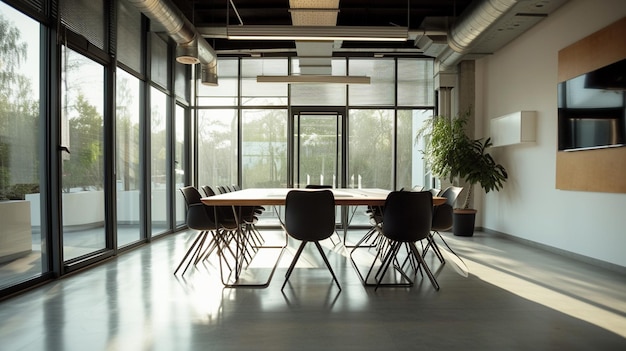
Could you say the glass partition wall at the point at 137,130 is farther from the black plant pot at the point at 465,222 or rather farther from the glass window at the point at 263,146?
the black plant pot at the point at 465,222

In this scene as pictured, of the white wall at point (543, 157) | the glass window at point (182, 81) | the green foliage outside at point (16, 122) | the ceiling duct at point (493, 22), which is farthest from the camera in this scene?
the glass window at point (182, 81)

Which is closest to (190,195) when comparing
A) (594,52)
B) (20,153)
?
(20,153)

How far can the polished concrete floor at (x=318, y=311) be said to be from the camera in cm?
242

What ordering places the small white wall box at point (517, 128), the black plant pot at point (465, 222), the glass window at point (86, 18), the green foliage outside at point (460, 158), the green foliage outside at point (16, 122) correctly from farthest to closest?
the black plant pot at point (465, 222) → the green foliage outside at point (460, 158) → the small white wall box at point (517, 128) → the glass window at point (86, 18) → the green foliage outside at point (16, 122)

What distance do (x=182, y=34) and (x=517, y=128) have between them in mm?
5184

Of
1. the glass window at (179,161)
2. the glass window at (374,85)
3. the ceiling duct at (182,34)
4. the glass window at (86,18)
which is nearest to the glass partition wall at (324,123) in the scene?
the glass window at (374,85)

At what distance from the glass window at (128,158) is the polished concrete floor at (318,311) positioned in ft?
3.64

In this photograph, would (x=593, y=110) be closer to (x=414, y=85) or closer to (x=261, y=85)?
(x=414, y=85)

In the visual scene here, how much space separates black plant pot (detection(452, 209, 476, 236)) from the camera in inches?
266

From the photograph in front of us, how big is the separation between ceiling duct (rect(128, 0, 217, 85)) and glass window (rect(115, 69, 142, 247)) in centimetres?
91

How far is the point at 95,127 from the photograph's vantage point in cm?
466

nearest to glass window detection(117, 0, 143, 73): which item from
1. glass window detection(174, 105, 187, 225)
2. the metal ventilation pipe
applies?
glass window detection(174, 105, 187, 225)

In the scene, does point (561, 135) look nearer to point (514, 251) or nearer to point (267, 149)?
point (514, 251)

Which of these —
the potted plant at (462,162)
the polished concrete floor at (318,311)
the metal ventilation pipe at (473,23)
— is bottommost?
the polished concrete floor at (318,311)
